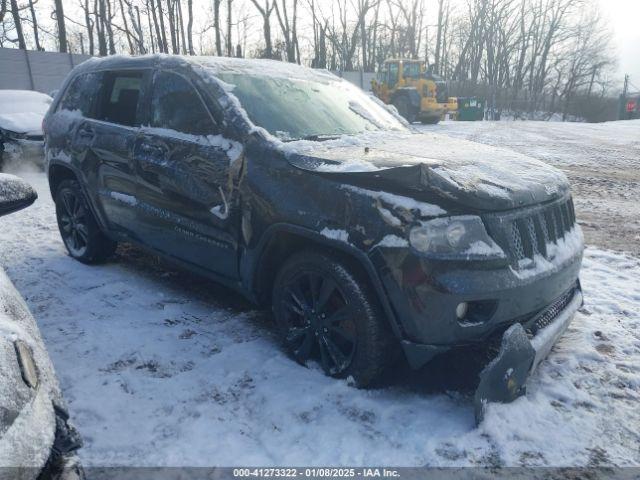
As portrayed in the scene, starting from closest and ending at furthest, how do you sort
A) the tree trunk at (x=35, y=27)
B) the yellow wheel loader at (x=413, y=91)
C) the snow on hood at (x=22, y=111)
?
the snow on hood at (x=22, y=111), the yellow wheel loader at (x=413, y=91), the tree trunk at (x=35, y=27)

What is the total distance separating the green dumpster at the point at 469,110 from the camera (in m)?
27.7

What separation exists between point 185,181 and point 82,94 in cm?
200

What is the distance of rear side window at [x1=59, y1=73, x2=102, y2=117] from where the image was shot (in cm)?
455

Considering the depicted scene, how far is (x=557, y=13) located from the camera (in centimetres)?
4681

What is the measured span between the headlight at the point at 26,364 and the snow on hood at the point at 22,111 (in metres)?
9.83

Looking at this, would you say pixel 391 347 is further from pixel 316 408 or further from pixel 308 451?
pixel 308 451

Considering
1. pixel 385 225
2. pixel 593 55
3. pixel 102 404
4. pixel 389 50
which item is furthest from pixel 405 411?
pixel 593 55

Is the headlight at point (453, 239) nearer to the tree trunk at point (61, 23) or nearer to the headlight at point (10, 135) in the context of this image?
the headlight at point (10, 135)

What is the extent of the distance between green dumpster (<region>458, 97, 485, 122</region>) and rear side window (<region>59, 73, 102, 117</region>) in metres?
25.6

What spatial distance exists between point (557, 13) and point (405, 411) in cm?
5352

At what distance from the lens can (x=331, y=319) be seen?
9.46 ft

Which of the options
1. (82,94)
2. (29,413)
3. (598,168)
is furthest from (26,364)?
(598,168)

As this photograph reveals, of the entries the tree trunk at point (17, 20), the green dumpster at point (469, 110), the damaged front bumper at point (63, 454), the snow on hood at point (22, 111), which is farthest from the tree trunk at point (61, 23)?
the damaged front bumper at point (63, 454)

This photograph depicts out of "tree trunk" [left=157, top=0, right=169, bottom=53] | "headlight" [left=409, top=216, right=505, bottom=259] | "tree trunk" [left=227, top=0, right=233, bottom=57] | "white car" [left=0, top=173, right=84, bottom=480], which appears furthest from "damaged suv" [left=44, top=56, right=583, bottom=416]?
"tree trunk" [left=157, top=0, right=169, bottom=53]
